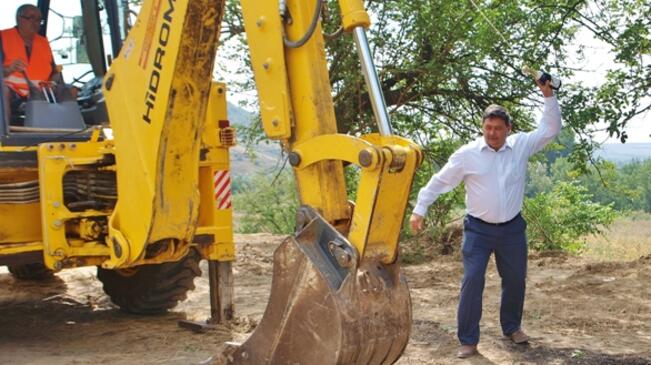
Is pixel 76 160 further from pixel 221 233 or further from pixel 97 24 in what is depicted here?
pixel 97 24

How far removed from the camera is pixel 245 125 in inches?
495

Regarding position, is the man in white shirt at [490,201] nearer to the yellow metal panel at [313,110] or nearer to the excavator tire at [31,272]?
the yellow metal panel at [313,110]

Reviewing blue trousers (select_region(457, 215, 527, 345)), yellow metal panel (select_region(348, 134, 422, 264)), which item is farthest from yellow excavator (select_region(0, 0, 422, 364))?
blue trousers (select_region(457, 215, 527, 345))

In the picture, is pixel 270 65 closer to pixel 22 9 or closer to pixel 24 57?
pixel 24 57

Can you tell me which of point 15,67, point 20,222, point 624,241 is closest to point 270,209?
point 624,241

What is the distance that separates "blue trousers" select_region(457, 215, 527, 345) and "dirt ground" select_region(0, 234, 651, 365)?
0.80ft

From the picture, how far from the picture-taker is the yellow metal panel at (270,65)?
4141 mm

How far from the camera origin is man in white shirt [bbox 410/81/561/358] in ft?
19.1

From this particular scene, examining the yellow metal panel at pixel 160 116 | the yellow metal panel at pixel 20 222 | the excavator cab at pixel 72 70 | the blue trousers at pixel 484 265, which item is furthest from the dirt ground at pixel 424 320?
the excavator cab at pixel 72 70

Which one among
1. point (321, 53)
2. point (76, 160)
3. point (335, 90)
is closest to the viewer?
point (321, 53)

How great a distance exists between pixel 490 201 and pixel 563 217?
9303mm

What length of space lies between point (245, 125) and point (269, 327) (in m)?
8.69

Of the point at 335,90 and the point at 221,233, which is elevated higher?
the point at 335,90

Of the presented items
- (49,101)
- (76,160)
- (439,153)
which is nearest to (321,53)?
(76,160)
